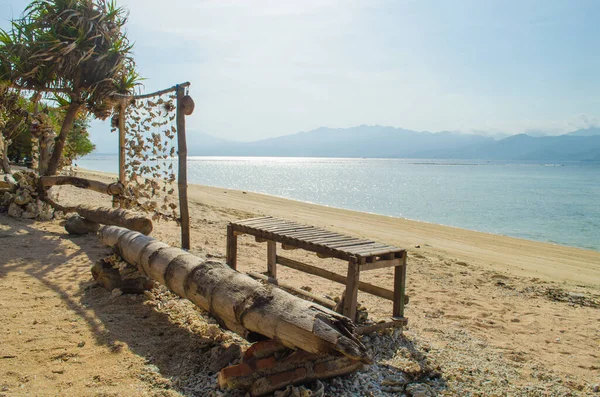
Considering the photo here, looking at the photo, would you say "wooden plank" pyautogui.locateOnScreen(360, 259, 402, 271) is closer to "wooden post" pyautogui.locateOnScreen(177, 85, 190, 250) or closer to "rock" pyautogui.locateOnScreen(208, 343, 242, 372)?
"rock" pyautogui.locateOnScreen(208, 343, 242, 372)

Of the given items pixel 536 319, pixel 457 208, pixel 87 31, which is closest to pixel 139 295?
pixel 536 319

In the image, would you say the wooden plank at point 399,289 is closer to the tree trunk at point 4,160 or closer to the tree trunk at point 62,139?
the tree trunk at point 62,139

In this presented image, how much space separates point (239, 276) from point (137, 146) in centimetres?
609

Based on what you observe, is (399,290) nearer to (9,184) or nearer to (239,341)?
(239,341)

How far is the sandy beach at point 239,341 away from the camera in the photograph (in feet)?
10.9

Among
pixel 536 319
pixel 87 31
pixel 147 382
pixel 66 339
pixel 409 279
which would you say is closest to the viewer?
pixel 147 382

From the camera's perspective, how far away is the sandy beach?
10.9 feet

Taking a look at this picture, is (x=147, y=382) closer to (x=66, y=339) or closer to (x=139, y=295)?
(x=66, y=339)

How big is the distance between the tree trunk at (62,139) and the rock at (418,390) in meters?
9.30

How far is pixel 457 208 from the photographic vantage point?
27.8 meters

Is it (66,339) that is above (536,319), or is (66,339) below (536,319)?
above

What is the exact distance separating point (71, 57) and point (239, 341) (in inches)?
311

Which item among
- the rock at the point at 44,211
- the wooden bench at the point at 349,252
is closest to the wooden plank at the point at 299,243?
the wooden bench at the point at 349,252

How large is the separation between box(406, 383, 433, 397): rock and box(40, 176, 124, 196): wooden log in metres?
6.84
